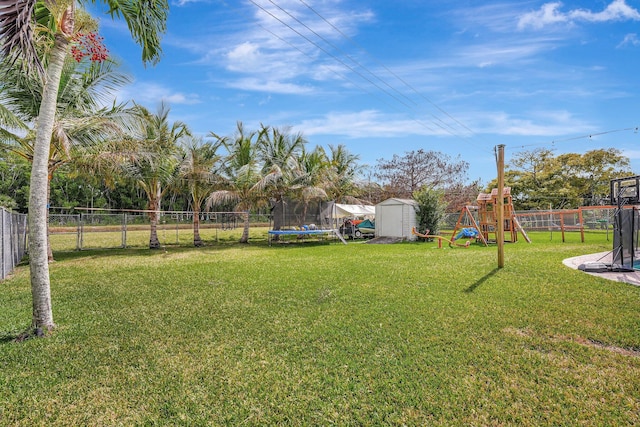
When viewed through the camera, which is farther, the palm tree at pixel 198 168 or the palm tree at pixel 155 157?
the palm tree at pixel 198 168

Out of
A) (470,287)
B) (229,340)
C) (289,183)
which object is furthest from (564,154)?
(229,340)

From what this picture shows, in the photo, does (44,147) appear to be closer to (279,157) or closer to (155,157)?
(155,157)

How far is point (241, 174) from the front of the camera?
17.0 meters

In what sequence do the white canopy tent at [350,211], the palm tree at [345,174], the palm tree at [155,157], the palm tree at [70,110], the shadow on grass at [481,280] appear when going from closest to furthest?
the shadow on grass at [481,280] → the palm tree at [70,110] → the palm tree at [155,157] → the white canopy tent at [350,211] → the palm tree at [345,174]

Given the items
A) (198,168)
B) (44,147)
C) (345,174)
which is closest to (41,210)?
(44,147)

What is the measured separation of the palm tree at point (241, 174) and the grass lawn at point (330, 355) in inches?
405

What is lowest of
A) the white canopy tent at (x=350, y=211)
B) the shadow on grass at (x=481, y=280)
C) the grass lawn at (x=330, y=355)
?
the grass lawn at (x=330, y=355)

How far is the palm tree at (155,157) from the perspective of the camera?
12.7 meters

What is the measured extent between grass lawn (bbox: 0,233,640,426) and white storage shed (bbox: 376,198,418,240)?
1148cm

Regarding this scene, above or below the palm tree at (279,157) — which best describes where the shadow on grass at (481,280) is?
below

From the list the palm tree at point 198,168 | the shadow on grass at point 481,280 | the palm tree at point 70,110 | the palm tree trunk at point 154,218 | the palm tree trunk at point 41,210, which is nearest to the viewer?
the palm tree trunk at point 41,210

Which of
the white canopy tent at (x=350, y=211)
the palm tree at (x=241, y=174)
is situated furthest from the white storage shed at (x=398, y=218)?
the palm tree at (x=241, y=174)

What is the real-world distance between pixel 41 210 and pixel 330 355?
3949 mm

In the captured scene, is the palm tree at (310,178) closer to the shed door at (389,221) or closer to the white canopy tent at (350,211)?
the white canopy tent at (350,211)
